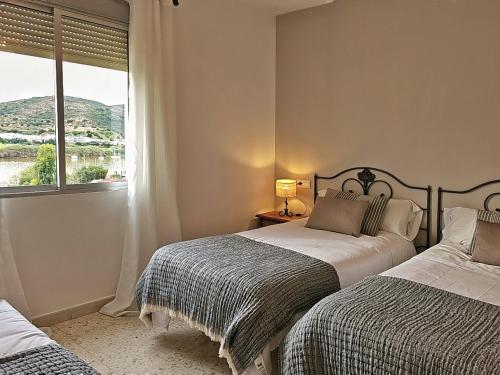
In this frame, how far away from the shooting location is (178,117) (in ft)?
11.5

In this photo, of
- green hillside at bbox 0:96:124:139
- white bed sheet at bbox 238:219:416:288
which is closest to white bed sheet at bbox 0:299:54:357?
green hillside at bbox 0:96:124:139

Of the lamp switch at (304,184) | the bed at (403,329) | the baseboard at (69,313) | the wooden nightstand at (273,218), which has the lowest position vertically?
the baseboard at (69,313)

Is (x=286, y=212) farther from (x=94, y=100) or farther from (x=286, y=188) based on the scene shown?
(x=94, y=100)

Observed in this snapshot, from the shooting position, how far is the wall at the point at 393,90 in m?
3.05

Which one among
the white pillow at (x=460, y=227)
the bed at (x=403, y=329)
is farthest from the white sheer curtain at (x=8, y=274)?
the white pillow at (x=460, y=227)

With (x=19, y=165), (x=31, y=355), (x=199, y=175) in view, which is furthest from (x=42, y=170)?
(x=31, y=355)

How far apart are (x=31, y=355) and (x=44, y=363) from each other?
0.12 m

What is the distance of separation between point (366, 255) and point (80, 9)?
8.79ft

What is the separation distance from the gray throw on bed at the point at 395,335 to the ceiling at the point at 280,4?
291 centimetres

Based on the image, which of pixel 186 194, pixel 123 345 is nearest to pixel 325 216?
pixel 186 194

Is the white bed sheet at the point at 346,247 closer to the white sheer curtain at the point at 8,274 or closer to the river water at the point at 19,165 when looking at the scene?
the river water at the point at 19,165

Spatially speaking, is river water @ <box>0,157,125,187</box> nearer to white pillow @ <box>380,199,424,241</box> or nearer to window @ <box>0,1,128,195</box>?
window @ <box>0,1,128,195</box>

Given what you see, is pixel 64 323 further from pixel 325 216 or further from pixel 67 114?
pixel 325 216

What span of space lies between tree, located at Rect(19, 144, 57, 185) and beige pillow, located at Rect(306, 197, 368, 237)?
81.0 inches
